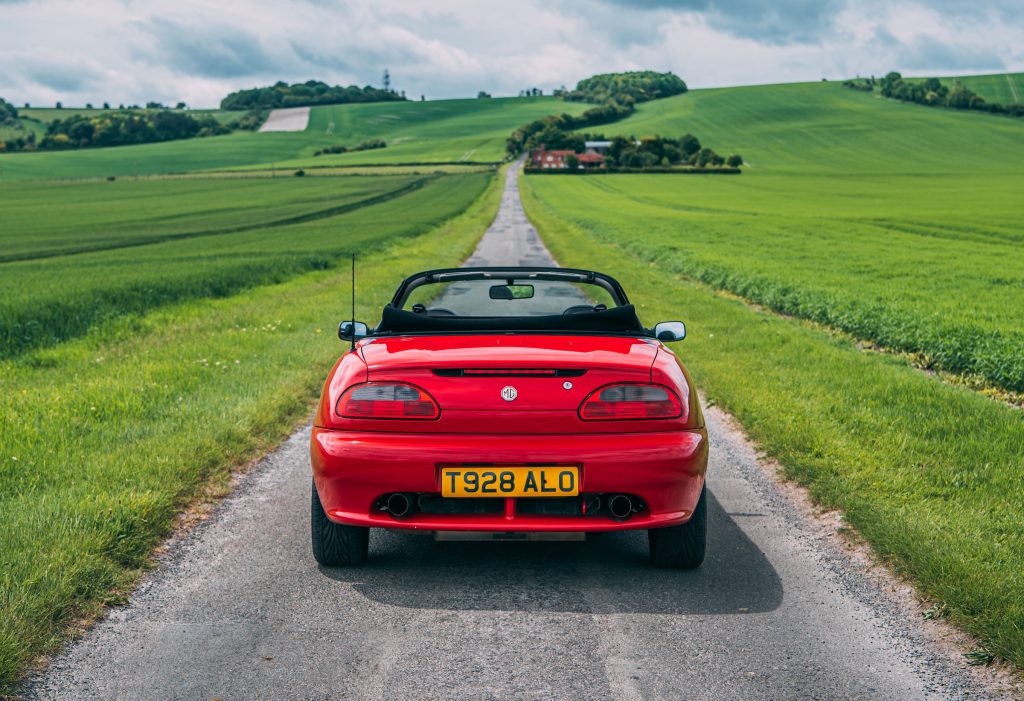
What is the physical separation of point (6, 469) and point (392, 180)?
286 feet

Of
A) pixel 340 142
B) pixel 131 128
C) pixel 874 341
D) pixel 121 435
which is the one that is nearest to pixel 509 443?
pixel 121 435

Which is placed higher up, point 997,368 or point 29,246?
point 997,368

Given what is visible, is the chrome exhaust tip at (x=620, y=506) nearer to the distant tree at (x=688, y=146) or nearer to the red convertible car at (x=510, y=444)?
the red convertible car at (x=510, y=444)

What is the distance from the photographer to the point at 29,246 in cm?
3425

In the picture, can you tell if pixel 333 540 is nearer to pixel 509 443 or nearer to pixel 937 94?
pixel 509 443

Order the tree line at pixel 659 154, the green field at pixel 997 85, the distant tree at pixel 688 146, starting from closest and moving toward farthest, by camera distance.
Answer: the tree line at pixel 659 154
the distant tree at pixel 688 146
the green field at pixel 997 85

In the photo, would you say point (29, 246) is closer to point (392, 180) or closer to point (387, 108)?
point (392, 180)

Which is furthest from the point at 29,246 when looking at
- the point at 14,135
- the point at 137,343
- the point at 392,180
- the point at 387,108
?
the point at 387,108

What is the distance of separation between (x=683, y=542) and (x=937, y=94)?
500 ft

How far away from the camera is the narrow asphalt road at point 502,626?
11.0 ft

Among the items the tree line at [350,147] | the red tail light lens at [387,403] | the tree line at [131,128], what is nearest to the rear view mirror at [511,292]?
the red tail light lens at [387,403]

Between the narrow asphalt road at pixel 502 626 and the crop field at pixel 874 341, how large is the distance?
444 millimetres

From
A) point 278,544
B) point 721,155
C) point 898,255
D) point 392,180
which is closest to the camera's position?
point 278,544

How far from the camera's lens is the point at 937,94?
141 m
